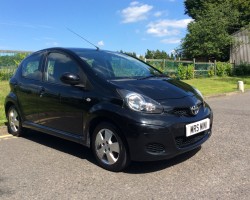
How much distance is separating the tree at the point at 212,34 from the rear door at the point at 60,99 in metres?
38.5

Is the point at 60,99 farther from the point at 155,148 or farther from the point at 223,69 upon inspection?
the point at 223,69

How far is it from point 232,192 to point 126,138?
54.2 inches

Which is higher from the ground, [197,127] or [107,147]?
[197,127]

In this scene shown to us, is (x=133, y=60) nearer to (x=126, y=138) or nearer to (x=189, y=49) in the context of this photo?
(x=126, y=138)

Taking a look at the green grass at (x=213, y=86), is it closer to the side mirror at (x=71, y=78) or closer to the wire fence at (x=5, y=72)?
the wire fence at (x=5, y=72)

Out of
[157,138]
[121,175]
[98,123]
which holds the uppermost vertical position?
[98,123]

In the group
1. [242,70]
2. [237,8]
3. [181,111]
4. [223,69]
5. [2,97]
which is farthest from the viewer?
[237,8]

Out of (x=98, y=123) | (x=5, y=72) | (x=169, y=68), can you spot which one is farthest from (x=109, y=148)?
(x=169, y=68)

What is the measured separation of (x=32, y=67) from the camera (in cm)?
654

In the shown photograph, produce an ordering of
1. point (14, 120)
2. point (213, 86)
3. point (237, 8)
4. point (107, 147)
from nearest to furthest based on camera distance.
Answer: point (107, 147) < point (14, 120) < point (213, 86) < point (237, 8)

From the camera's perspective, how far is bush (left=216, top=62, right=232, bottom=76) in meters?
31.9

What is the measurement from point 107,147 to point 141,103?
775 mm

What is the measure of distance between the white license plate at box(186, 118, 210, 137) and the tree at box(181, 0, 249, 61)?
3871cm

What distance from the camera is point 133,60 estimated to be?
6.37 meters
